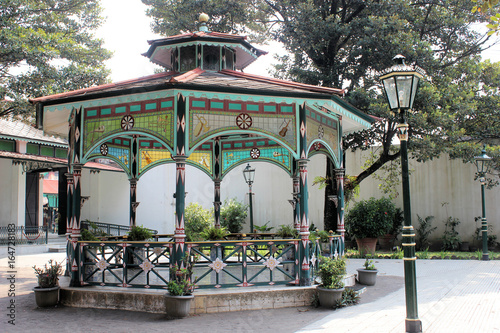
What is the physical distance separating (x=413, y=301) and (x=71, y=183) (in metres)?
7.74

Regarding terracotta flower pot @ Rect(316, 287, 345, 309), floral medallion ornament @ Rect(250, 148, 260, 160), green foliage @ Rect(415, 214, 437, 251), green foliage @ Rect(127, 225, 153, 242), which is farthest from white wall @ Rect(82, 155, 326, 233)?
terracotta flower pot @ Rect(316, 287, 345, 309)

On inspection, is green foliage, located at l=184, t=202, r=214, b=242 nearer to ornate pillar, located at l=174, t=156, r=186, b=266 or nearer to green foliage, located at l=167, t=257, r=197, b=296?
ornate pillar, located at l=174, t=156, r=186, b=266

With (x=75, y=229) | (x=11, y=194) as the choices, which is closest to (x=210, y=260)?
(x=75, y=229)

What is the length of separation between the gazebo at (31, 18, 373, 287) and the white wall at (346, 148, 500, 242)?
33.9ft

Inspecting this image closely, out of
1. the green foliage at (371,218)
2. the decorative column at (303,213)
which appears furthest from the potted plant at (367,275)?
the green foliage at (371,218)

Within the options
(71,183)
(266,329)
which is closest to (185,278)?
(266,329)

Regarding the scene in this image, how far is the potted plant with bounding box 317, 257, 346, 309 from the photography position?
8.56 metres

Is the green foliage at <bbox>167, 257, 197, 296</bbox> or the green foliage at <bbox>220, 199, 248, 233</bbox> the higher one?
the green foliage at <bbox>220, 199, 248, 233</bbox>

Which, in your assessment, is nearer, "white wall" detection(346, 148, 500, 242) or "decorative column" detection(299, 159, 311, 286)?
"decorative column" detection(299, 159, 311, 286)

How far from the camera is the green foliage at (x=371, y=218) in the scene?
18750mm

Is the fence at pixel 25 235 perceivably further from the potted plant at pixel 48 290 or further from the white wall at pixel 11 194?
the potted plant at pixel 48 290

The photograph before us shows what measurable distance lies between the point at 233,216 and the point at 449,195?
10261mm

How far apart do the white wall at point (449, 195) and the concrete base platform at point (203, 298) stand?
1281 cm

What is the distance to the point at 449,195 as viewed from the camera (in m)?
20.3
